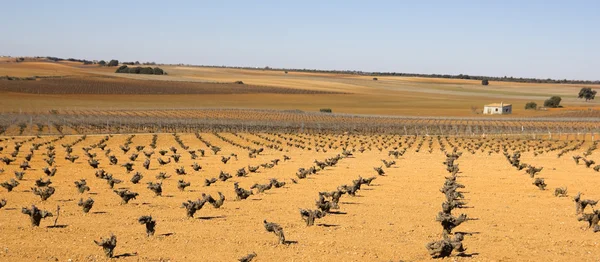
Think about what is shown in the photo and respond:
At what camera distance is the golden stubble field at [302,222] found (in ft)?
51.5

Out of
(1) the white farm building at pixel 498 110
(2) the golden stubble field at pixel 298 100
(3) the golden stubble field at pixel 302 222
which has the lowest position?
(2) the golden stubble field at pixel 298 100

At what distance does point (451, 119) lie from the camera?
4176 inches

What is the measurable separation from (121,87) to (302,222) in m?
132

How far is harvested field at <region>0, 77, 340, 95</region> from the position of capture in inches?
5078

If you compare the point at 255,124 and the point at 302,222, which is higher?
the point at 302,222

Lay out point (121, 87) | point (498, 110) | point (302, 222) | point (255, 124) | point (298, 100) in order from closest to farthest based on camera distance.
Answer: point (302, 222)
point (255, 124)
point (498, 110)
point (298, 100)
point (121, 87)

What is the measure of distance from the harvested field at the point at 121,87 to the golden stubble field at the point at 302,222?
3836 inches

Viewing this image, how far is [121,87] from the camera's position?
5748 inches

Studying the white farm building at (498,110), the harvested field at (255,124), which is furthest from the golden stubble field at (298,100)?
the harvested field at (255,124)

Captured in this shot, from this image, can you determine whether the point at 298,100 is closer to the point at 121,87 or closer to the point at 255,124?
the point at 121,87

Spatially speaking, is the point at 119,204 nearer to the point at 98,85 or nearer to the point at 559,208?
the point at 559,208

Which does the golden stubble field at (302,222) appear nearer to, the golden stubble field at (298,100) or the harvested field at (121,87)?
the golden stubble field at (298,100)

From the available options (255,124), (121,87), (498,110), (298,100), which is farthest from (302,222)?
(121,87)

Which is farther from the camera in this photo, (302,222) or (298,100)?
(298,100)
